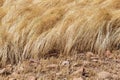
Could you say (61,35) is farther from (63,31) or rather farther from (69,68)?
(69,68)

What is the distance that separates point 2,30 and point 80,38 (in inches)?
34.4

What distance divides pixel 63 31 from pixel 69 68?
1.65 ft

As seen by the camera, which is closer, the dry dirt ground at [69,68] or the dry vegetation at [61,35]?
the dry dirt ground at [69,68]

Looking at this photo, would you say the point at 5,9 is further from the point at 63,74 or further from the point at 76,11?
the point at 63,74

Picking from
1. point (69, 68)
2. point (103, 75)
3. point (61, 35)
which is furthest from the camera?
point (61, 35)

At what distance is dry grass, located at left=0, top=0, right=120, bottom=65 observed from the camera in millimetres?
3838

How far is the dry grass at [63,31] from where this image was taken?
384 centimetres

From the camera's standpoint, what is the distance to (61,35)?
12.9 ft

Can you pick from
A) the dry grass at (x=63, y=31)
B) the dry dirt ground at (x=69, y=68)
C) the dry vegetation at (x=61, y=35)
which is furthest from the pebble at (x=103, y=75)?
the dry grass at (x=63, y=31)

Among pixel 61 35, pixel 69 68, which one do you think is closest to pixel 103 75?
pixel 69 68

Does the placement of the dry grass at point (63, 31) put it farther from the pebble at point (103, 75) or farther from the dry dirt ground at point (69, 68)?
the pebble at point (103, 75)

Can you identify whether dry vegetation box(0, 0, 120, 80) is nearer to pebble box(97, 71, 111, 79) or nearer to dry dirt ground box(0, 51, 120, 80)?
dry dirt ground box(0, 51, 120, 80)

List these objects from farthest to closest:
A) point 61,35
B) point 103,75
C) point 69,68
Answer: point 61,35 → point 69,68 → point 103,75

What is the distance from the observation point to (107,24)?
3850 millimetres
